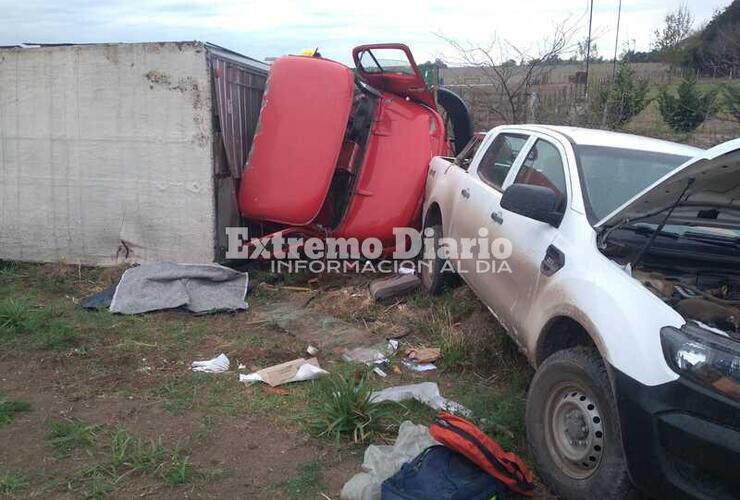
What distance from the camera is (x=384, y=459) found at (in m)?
3.26

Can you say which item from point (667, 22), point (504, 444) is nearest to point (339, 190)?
point (504, 444)

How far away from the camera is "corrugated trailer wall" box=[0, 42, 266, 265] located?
6.56 m

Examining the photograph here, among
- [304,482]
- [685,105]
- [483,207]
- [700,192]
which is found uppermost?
[685,105]

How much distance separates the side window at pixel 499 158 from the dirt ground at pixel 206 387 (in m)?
1.06

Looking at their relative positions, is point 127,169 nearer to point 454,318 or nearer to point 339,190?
point 339,190

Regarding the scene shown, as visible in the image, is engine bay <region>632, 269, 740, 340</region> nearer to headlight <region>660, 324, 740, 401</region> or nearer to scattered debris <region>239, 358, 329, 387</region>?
headlight <region>660, 324, 740, 401</region>

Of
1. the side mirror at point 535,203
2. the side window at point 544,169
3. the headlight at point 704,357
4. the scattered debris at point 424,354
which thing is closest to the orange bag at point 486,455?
the headlight at point 704,357

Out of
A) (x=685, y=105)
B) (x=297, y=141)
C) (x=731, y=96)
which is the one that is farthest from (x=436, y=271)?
(x=685, y=105)

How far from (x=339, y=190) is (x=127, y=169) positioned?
215 centimetres

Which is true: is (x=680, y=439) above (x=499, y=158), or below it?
below

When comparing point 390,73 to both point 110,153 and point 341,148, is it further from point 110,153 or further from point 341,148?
point 110,153

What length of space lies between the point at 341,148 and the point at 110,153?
2350 millimetres

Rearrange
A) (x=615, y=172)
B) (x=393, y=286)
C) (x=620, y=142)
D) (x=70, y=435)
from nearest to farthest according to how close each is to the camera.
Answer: (x=70, y=435) < (x=615, y=172) < (x=620, y=142) < (x=393, y=286)

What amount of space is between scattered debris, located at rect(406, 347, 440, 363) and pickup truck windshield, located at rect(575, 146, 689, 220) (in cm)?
177
